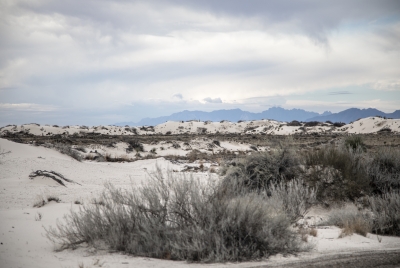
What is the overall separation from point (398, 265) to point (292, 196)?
441 cm

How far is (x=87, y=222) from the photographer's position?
6.41 m

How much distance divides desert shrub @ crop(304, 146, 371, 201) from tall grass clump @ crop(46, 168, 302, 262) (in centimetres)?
554

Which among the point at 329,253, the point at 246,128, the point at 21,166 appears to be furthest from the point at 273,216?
the point at 246,128

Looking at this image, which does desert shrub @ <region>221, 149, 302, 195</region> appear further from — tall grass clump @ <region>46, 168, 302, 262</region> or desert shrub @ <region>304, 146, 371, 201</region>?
tall grass clump @ <region>46, 168, 302, 262</region>

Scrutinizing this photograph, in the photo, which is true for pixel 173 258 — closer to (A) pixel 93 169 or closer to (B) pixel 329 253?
(B) pixel 329 253

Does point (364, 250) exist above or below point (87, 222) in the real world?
below

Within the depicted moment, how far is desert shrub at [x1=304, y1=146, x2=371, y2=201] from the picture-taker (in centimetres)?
1148

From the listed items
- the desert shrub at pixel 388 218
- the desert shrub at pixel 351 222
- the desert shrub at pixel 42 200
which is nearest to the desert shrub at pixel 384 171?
the desert shrub at pixel 388 218

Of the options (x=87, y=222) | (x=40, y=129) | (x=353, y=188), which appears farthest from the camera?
(x=40, y=129)

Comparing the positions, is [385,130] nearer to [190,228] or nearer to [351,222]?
[351,222]

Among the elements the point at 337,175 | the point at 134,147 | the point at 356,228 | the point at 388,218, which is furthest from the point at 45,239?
the point at 134,147

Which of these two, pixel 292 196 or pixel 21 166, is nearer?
pixel 292 196

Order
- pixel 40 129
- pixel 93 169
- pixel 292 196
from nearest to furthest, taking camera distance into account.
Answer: pixel 292 196
pixel 93 169
pixel 40 129

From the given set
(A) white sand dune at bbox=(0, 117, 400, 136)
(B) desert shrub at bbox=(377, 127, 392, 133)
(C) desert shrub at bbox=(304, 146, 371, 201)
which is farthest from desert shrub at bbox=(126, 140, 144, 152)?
(B) desert shrub at bbox=(377, 127, 392, 133)
